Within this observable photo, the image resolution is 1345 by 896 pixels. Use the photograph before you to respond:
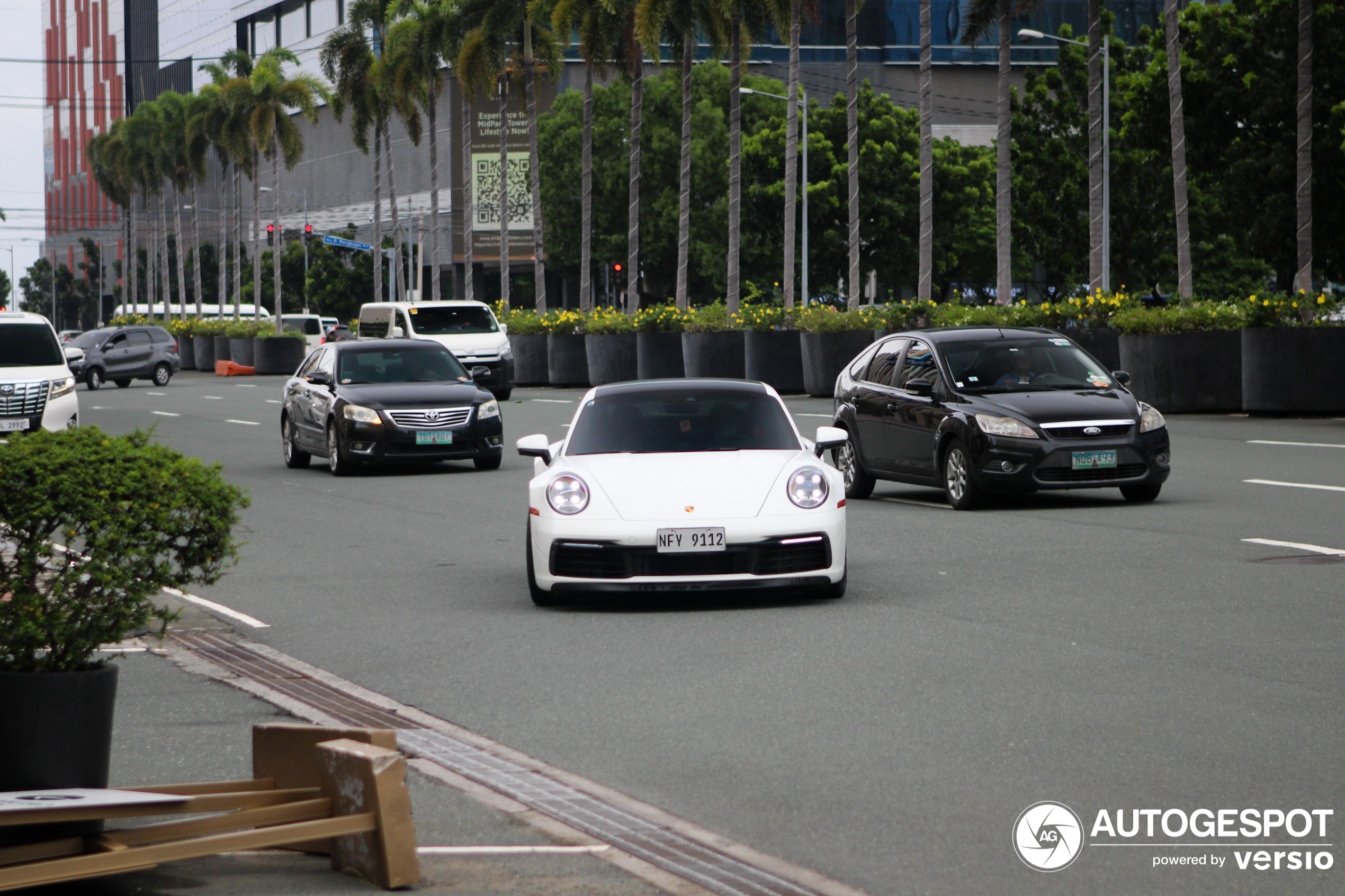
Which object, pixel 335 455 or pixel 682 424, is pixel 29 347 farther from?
pixel 682 424

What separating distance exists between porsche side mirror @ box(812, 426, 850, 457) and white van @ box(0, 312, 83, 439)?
44.2 ft

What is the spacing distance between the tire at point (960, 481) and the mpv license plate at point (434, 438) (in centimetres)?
677

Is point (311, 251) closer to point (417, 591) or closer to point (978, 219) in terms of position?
point (978, 219)

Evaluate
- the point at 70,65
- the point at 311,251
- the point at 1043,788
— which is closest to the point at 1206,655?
the point at 1043,788

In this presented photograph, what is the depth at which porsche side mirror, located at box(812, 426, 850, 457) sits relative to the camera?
11242 millimetres

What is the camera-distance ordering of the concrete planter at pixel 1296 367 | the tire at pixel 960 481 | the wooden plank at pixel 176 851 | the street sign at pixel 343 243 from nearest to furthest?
1. the wooden plank at pixel 176 851
2. the tire at pixel 960 481
3. the concrete planter at pixel 1296 367
4. the street sign at pixel 343 243

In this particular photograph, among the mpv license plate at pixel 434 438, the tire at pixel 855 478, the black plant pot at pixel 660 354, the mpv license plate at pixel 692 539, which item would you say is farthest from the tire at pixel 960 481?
the black plant pot at pixel 660 354

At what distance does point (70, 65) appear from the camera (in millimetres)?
173750

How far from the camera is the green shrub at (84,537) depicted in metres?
5.47

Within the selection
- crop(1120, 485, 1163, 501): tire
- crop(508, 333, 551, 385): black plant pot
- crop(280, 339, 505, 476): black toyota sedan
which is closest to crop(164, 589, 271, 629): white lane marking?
crop(1120, 485, 1163, 501): tire

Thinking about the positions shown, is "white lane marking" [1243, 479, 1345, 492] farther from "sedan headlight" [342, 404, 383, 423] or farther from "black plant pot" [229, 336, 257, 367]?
"black plant pot" [229, 336, 257, 367]

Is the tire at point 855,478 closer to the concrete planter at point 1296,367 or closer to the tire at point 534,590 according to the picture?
the tire at point 534,590

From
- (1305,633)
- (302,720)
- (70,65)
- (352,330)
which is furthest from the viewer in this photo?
(70,65)

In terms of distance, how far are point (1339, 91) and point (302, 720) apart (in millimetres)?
40419
